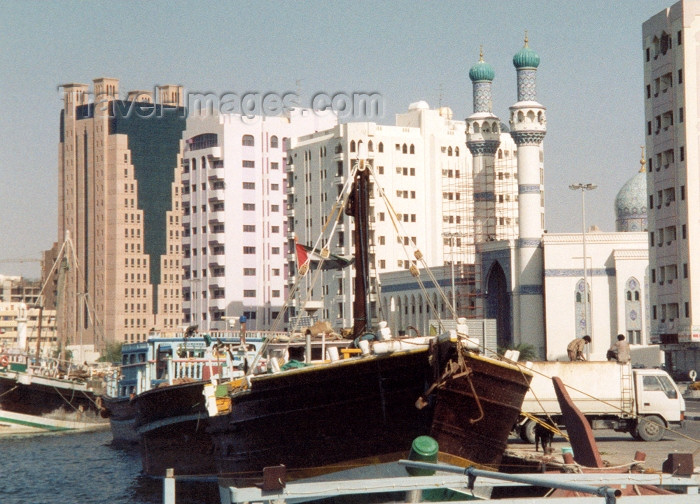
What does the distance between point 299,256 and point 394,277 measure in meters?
77.8

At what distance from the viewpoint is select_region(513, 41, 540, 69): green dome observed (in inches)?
3888

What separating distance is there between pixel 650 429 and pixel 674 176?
47149 mm

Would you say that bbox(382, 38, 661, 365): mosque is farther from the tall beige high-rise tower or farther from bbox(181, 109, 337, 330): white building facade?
the tall beige high-rise tower

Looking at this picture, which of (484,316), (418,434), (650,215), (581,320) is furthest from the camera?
(484,316)

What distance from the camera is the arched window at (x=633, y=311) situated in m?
92.2

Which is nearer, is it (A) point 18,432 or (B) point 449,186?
(A) point 18,432

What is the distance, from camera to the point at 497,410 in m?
23.0

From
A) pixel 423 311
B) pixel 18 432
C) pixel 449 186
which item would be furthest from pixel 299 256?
pixel 449 186

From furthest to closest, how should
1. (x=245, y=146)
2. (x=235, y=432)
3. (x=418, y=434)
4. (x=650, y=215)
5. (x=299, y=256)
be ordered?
(x=245, y=146)
(x=650, y=215)
(x=299, y=256)
(x=235, y=432)
(x=418, y=434)

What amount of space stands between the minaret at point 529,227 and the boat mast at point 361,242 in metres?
66.0

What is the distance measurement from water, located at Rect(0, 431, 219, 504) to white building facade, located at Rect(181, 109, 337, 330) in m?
87.0

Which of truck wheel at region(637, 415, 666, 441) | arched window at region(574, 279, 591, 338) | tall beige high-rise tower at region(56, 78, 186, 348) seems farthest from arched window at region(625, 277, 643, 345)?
tall beige high-rise tower at region(56, 78, 186, 348)

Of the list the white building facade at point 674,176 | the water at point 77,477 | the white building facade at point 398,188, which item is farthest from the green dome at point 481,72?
the water at point 77,477

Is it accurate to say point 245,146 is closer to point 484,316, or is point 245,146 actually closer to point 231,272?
point 231,272
